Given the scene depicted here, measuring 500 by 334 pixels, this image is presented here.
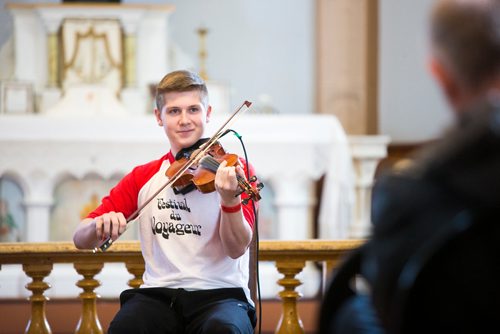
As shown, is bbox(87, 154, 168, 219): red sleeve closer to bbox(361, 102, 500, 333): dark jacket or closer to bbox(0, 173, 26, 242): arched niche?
bbox(361, 102, 500, 333): dark jacket

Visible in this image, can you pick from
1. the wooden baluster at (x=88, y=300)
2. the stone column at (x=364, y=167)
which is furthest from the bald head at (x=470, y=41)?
the stone column at (x=364, y=167)

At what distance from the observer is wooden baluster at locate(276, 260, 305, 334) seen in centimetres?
353

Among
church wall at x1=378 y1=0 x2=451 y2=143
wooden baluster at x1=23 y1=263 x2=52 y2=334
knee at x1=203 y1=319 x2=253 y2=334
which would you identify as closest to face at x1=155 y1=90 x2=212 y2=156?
knee at x1=203 y1=319 x2=253 y2=334

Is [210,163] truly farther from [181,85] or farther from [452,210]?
[452,210]

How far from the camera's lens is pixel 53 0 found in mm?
8453

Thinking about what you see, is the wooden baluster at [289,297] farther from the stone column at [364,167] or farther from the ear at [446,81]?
the stone column at [364,167]

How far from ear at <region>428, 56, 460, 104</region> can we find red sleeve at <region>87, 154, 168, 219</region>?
1.70 m

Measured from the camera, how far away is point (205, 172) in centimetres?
303

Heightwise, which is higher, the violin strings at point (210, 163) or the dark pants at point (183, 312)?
the violin strings at point (210, 163)

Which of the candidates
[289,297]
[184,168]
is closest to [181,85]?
[184,168]

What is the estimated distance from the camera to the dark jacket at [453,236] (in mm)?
1440

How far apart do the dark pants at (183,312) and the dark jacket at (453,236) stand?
1.33 metres

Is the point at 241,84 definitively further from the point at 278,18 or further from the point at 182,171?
the point at 182,171

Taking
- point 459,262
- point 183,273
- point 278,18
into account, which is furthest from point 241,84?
point 459,262
